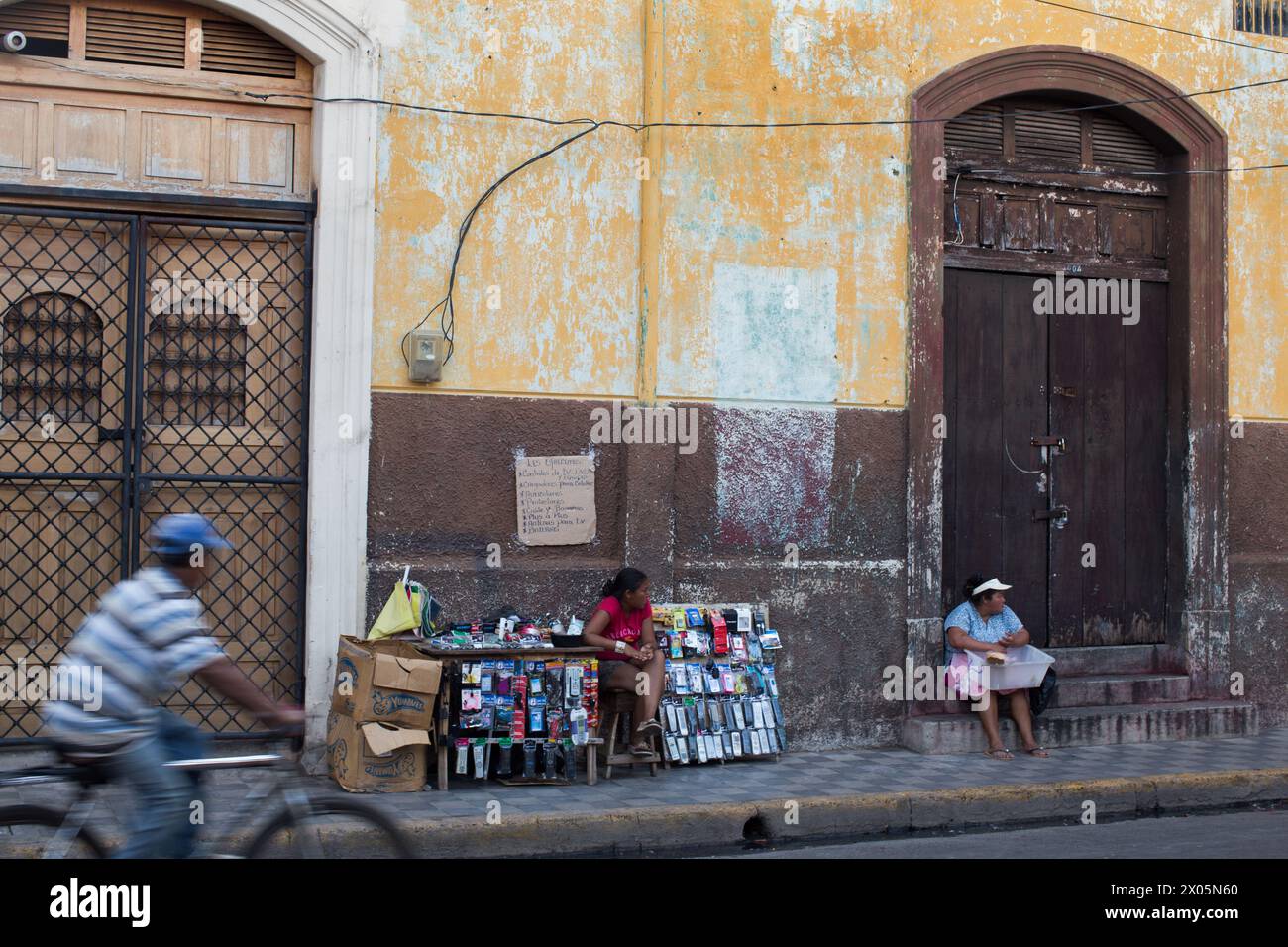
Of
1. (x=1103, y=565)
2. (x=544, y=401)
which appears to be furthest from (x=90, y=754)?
(x=1103, y=565)

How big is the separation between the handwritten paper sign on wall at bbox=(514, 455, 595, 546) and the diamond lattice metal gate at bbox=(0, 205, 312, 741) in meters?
1.39

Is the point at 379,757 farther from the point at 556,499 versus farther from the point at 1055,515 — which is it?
the point at 1055,515

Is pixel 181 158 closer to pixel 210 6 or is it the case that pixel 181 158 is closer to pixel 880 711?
pixel 210 6

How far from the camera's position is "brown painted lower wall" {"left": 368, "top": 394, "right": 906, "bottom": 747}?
8.84 metres

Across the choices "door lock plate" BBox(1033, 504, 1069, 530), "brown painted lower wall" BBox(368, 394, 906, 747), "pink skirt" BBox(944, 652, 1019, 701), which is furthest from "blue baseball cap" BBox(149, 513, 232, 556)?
"door lock plate" BBox(1033, 504, 1069, 530)

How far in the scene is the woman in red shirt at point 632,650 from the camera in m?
8.57

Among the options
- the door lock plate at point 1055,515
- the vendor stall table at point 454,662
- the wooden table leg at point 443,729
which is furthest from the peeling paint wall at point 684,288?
the door lock plate at point 1055,515

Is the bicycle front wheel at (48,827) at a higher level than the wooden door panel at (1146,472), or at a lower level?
lower

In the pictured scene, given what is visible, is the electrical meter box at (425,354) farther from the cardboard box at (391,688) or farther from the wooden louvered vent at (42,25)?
the wooden louvered vent at (42,25)

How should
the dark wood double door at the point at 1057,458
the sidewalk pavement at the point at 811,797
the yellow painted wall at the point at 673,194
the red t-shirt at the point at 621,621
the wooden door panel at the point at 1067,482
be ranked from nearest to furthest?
the sidewalk pavement at the point at 811,797 < the red t-shirt at the point at 621,621 < the yellow painted wall at the point at 673,194 < the dark wood double door at the point at 1057,458 < the wooden door panel at the point at 1067,482

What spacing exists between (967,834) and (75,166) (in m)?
6.51

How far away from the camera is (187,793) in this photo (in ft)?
15.5

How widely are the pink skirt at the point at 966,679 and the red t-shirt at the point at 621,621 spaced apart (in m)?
2.29

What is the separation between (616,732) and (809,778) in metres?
1.23
